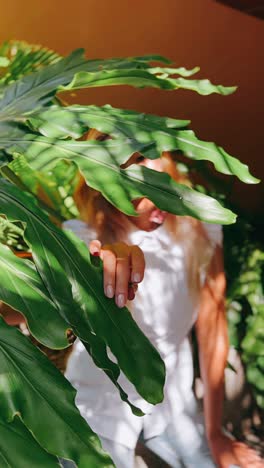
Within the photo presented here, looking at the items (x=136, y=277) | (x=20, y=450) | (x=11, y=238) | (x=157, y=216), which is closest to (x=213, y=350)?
(x=157, y=216)

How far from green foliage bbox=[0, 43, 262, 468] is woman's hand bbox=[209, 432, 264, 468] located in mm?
1067

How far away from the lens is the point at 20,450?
26.9 inches

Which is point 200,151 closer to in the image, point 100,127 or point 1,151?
point 100,127

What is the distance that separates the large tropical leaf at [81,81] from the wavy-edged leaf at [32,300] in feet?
1.00

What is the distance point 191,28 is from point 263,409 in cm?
178

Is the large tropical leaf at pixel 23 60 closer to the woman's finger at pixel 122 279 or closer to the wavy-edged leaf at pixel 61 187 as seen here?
the wavy-edged leaf at pixel 61 187

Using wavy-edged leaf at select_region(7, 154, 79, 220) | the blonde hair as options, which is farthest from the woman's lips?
wavy-edged leaf at select_region(7, 154, 79, 220)

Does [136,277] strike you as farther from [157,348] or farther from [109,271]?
[157,348]

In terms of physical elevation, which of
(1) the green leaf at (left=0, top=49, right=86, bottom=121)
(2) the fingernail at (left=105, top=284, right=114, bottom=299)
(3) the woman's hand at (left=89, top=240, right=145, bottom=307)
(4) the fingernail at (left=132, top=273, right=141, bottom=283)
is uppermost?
(1) the green leaf at (left=0, top=49, right=86, bottom=121)

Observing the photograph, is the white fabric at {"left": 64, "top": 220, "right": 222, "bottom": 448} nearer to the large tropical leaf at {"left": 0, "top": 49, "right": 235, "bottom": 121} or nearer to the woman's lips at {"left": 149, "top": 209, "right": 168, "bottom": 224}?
the woman's lips at {"left": 149, "top": 209, "right": 168, "bottom": 224}

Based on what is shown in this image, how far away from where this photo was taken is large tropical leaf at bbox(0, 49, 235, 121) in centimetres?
109

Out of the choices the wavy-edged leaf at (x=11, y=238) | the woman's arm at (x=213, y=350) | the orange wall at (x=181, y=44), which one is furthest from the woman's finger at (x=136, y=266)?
the orange wall at (x=181, y=44)

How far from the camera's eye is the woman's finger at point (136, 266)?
105 centimetres

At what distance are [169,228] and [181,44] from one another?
1775 mm
